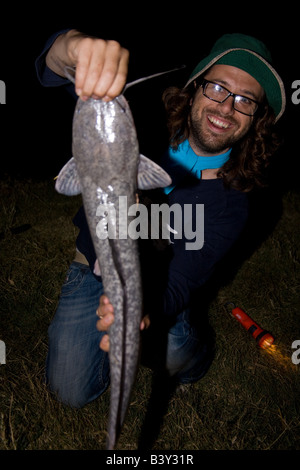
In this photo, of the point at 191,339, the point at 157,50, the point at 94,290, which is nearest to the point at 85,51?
the point at 94,290

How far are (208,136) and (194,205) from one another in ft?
2.44

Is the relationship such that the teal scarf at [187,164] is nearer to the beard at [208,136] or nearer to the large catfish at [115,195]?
the beard at [208,136]

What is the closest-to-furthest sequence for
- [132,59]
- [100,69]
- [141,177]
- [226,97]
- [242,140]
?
[100,69] → [141,177] → [226,97] → [242,140] → [132,59]

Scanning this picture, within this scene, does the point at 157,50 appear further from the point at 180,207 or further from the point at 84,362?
the point at 84,362

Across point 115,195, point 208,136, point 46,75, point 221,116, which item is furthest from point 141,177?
point 221,116

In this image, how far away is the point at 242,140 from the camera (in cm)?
393

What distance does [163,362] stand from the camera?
3.67 meters

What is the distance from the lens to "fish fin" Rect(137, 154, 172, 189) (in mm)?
1919

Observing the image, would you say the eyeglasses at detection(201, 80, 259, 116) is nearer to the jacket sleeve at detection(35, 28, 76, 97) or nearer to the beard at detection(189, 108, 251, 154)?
the beard at detection(189, 108, 251, 154)

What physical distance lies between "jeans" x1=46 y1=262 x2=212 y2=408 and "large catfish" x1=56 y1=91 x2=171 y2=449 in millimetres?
1534

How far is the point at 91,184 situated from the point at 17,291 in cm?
309

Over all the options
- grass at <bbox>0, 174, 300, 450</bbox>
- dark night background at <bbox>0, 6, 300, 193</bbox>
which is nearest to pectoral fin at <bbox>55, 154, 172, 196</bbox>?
grass at <bbox>0, 174, 300, 450</bbox>

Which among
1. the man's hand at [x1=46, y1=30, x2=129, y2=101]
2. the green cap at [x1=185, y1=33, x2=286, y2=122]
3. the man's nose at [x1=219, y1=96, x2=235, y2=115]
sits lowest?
the man's nose at [x1=219, y1=96, x2=235, y2=115]

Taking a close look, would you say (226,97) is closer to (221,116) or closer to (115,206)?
(221,116)
